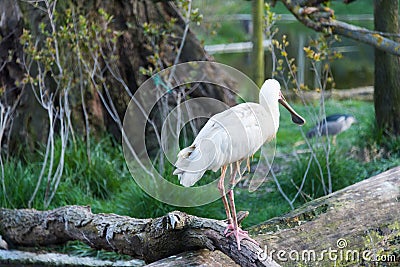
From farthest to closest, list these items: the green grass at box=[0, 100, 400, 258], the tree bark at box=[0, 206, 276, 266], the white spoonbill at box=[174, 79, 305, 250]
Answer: the green grass at box=[0, 100, 400, 258]
the tree bark at box=[0, 206, 276, 266]
the white spoonbill at box=[174, 79, 305, 250]

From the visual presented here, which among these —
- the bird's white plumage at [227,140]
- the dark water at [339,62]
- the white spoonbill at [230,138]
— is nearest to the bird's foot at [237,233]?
the white spoonbill at [230,138]

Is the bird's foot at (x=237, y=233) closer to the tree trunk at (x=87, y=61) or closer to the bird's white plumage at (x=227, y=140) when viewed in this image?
the bird's white plumage at (x=227, y=140)

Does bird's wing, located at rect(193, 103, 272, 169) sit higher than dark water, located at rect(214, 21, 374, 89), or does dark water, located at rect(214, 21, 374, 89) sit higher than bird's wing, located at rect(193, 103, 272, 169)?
bird's wing, located at rect(193, 103, 272, 169)

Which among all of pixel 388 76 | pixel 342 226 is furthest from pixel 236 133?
pixel 388 76

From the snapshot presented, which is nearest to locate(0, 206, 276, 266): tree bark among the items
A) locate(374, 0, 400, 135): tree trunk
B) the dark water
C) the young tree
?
the young tree

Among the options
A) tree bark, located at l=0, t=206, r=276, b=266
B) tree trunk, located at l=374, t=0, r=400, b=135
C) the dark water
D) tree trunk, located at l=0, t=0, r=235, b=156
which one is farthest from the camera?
the dark water

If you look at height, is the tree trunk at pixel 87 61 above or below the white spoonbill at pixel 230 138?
below

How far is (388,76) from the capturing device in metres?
6.45

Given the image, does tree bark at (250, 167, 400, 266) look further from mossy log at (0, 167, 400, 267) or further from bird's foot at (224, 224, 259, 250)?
bird's foot at (224, 224, 259, 250)

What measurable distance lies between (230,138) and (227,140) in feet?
0.05

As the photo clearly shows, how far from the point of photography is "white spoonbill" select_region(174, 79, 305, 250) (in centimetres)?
305

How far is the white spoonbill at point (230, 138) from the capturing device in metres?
3.05

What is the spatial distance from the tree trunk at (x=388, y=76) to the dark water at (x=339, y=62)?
15.9 ft

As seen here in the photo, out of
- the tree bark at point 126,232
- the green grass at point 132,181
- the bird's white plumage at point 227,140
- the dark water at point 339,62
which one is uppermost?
the bird's white plumage at point 227,140
